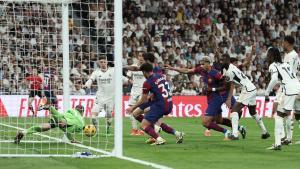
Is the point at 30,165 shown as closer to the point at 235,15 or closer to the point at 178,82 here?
the point at 178,82

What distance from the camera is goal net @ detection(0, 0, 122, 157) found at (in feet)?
52.3

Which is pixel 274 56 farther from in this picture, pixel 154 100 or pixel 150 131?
pixel 150 131

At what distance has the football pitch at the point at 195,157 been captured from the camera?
474 inches

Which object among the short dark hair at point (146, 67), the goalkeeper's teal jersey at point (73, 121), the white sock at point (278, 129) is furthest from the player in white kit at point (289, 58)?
the goalkeeper's teal jersey at point (73, 121)

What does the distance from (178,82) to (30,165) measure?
21.9 metres

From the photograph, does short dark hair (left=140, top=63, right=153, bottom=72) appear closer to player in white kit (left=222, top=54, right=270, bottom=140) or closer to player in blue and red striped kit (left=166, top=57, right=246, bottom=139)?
player in blue and red striped kit (left=166, top=57, right=246, bottom=139)

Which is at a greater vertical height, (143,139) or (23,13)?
(23,13)

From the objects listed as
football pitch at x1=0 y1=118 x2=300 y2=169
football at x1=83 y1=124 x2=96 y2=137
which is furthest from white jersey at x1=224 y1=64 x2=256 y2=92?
football at x1=83 y1=124 x2=96 y2=137

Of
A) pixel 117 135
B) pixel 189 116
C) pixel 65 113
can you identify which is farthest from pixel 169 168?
pixel 189 116

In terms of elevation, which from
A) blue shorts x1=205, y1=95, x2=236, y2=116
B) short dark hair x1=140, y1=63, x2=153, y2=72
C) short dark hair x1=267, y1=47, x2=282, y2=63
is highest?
short dark hair x1=267, y1=47, x2=282, y2=63

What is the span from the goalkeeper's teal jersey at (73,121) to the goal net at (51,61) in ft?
0.20

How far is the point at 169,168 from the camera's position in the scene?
452 inches

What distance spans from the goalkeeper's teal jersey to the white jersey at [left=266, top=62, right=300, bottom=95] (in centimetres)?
A: 434

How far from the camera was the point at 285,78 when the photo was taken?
51.5 feet
